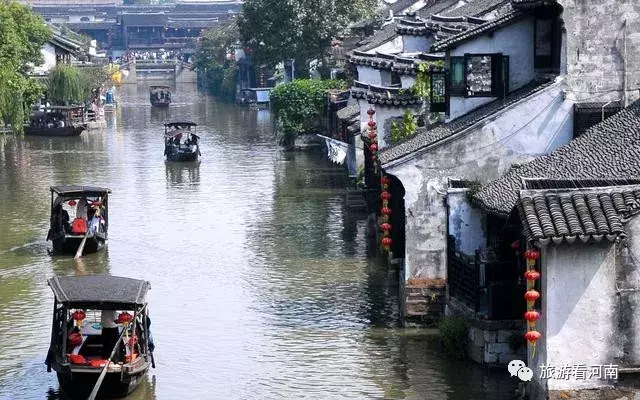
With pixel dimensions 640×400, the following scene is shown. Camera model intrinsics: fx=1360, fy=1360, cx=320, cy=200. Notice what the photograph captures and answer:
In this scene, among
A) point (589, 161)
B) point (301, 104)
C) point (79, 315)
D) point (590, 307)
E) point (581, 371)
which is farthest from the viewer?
point (301, 104)

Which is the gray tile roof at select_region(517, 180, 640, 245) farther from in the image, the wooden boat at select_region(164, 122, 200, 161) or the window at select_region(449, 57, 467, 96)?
the wooden boat at select_region(164, 122, 200, 161)

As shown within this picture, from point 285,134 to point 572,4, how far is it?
3604 cm

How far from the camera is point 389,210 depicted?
1127 inches

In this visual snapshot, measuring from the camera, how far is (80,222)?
113 ft

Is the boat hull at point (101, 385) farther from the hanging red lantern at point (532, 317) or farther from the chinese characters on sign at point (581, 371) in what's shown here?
the chinese characters on sign at point (581, 371)

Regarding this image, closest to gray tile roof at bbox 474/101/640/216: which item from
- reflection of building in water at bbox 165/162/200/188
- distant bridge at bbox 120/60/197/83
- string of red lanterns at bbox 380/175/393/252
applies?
string of red lanterns at bbox 380/175/393/252

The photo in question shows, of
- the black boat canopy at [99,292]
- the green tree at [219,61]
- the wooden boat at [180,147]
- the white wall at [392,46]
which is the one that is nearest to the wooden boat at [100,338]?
the black boat canopy at [99,292]

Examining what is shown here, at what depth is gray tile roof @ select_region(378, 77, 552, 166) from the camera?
24.5 metres

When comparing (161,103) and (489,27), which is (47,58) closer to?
(161,103)

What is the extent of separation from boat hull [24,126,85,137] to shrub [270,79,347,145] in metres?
12.6

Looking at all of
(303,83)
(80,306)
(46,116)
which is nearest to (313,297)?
(80,306)

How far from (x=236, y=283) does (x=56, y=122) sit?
4103cm

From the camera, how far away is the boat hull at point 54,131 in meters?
67.4

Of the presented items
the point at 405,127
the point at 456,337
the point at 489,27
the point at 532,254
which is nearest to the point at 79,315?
the point at 456,337
